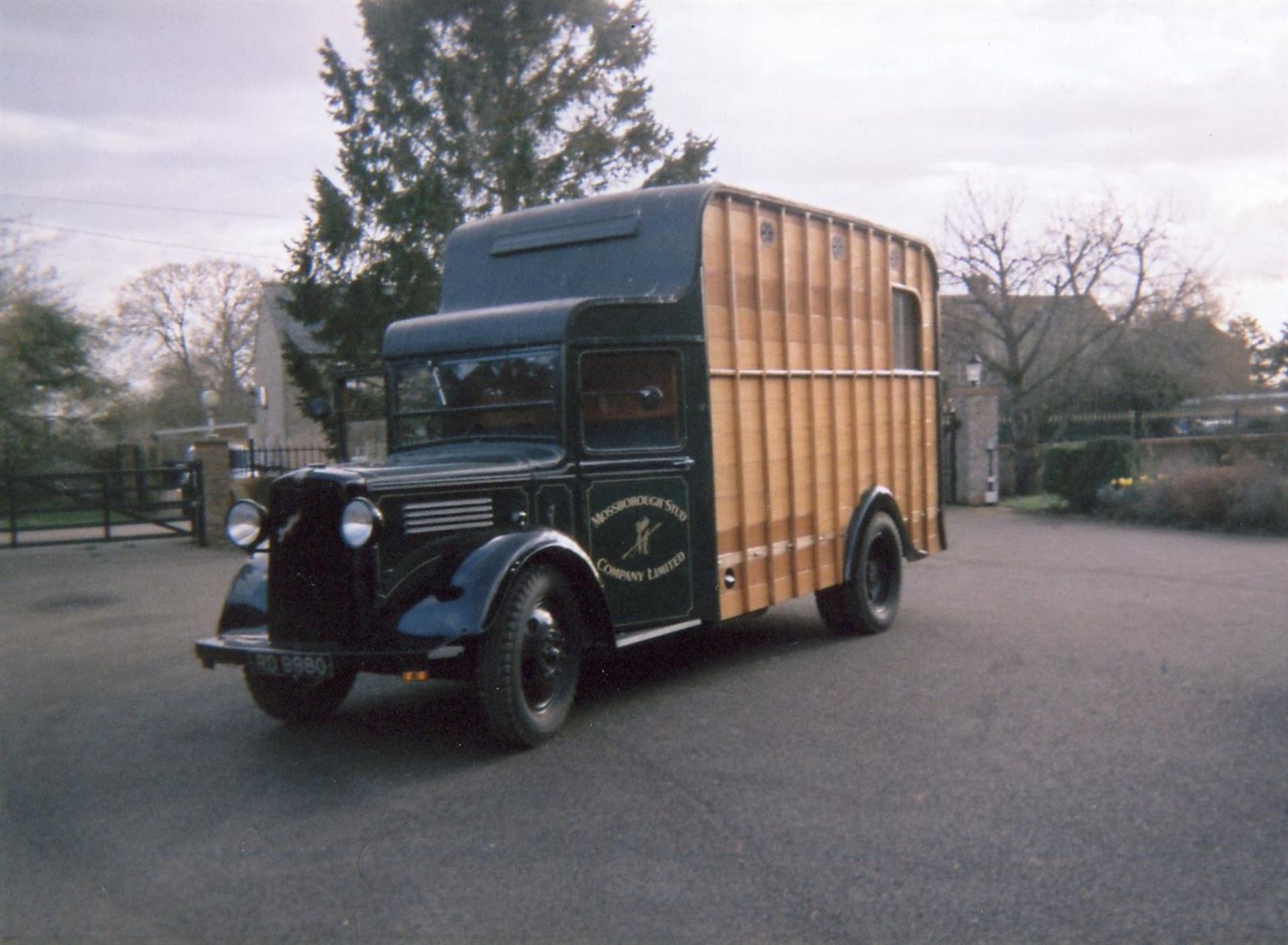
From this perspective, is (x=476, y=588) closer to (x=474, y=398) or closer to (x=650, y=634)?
(x=650, y=634)

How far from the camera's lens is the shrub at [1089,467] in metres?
20.3

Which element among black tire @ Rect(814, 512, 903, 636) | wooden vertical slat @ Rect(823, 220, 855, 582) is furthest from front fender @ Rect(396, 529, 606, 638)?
black tire @ Rect(814, 512, 903, 636)

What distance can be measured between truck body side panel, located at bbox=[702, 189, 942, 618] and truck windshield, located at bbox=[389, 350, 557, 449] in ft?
3.76

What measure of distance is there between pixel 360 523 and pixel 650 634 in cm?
196

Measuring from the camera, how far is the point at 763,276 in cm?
816

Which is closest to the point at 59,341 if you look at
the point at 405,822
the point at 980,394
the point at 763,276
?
the point at 980,394

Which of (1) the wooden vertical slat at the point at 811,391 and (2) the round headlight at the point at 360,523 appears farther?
(1) the wooden vertical slat at the point at 811,391

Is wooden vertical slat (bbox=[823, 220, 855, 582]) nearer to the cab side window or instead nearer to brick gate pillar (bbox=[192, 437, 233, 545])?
the cab side window

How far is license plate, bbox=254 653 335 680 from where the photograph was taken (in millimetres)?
5965

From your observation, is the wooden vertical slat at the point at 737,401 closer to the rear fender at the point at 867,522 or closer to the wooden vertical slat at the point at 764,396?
the wooden vertical slat at the point at 764,396

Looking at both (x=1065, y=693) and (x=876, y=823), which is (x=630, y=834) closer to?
(x=876, y=823)

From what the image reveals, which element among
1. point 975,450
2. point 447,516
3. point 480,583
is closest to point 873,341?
point 447,516

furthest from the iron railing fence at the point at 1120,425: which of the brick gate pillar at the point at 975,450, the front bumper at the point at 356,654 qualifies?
the front bumper at the point at 356,654

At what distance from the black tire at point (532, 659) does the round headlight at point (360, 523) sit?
74 centimetres
